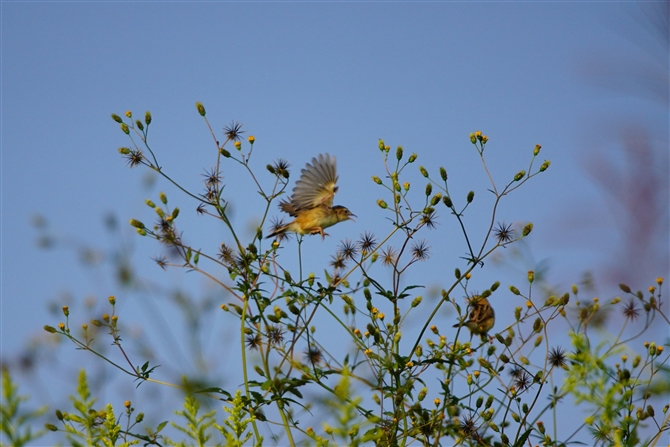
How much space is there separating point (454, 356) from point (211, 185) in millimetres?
1459

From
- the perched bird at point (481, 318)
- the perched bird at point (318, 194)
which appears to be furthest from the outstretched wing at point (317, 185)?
the perched bird at point (481, 318)

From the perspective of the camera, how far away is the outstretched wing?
15.6 feet

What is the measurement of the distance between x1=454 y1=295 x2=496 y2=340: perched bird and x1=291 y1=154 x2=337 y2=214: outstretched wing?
4.69 ft

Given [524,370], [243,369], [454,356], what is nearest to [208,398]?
[243,369]

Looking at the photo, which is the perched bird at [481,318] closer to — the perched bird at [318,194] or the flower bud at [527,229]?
the flower bud at [527,229]

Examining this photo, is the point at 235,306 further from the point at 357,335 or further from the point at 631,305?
the point at 631,305

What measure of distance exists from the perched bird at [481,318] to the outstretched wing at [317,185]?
1428mm

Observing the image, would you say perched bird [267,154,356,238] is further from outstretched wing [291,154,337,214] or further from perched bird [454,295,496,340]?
perched bird [454,295,496,340]

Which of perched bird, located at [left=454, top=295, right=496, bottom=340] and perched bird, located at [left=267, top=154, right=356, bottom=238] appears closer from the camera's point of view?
perched bird, located at [left=454, top=295, right=496, bottom=340]

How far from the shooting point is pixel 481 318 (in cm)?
369

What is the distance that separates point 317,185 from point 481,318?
157cm

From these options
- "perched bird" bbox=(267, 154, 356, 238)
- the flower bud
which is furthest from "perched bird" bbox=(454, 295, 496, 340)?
"perched bird" bbox=(267, 154, 356, 238)

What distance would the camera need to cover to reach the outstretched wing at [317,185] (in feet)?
15.6

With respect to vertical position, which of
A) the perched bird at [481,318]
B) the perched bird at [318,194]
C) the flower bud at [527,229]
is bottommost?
the perched bird at [481,318]
